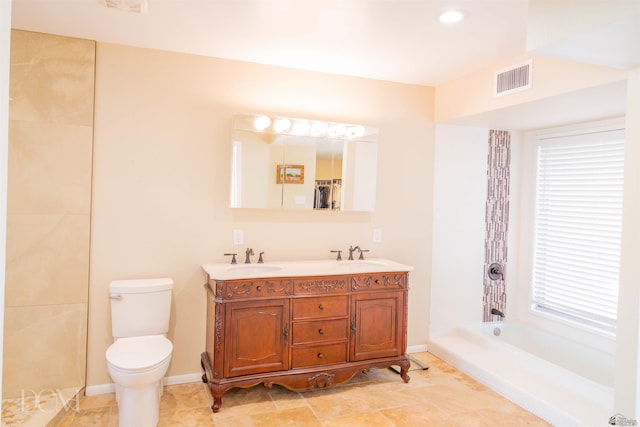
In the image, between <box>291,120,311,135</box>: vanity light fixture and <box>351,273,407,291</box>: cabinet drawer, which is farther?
<box>291,120,311,135</box>: vanity light fixture

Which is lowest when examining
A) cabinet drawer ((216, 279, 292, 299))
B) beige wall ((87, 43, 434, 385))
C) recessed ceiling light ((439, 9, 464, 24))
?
cabinet drawer ((216, 279, 292, 299))

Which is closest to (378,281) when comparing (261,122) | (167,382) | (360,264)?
(360,264)

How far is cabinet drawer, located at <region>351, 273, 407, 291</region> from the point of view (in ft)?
10.8

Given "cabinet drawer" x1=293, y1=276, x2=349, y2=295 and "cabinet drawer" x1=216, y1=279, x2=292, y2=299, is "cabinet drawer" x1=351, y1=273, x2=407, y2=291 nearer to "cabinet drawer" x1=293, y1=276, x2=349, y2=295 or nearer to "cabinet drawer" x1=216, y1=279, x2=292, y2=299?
"cabinet drawer" x1=293, y1=276, x2=349, y2=295

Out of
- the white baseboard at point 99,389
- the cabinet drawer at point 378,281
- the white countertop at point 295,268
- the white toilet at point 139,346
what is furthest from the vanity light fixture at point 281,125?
the white baseboard at point 99,389

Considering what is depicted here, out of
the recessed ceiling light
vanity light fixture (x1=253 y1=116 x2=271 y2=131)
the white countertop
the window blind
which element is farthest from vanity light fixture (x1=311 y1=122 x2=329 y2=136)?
the window blind

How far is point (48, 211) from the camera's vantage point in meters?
3.00

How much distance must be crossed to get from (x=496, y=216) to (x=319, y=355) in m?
2.39

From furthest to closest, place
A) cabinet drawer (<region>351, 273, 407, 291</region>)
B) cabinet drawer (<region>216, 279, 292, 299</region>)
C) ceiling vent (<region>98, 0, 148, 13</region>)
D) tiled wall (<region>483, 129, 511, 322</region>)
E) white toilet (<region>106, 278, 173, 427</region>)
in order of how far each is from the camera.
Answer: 1. tiled wall (<region>483, 129, 511, 322</region>)
2. cabinet drawer (<region>351, 273, 407, 291</region>)
3. cabinet drawer (<region>216, 279, 292, 299</region>)
4. white toilet (<region>106, 278, 173, 427</region>)
5. ceiling vent (<region>98, 0, 148, 13</region>)

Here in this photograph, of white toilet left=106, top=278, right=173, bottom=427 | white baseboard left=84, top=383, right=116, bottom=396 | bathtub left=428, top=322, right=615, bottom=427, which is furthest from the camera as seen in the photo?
white baseboard left=84, top=383, right=116, bottom=396

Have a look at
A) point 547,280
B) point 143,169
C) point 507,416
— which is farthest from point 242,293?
point 547,280

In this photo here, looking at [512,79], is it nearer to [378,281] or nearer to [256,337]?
[378,281]

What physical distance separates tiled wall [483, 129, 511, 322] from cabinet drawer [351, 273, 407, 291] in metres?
1.37

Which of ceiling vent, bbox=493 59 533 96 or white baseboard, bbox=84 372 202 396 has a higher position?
ceiling vent, bbox=493 59 533 96
